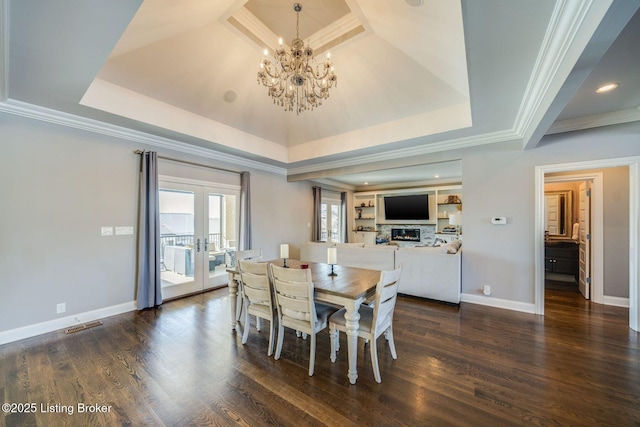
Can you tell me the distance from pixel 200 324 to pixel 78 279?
1.74m

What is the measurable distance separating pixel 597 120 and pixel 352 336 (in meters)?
4.14

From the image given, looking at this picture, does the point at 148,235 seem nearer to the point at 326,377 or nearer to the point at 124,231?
the point at 124,231

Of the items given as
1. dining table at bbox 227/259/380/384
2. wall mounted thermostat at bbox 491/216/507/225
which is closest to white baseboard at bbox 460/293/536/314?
wall mounted thermostat at bbox 491/216/507/225

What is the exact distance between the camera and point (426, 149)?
14.3ft

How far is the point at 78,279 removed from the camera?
11.0ft

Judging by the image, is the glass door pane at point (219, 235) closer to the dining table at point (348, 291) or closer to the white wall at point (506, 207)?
the dining table at point (348, 291)

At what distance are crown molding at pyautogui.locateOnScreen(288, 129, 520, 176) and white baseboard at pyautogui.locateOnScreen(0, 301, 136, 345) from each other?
171 inches

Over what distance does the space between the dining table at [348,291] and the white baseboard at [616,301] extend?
4053 millimetres

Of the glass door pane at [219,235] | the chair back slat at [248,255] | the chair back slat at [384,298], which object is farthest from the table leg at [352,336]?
the glass door pane at [219,235]

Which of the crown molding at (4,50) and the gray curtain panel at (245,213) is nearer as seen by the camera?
the crown molding at (4,50)

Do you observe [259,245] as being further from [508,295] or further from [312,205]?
[508,295]

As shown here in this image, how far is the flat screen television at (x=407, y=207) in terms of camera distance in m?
8.19

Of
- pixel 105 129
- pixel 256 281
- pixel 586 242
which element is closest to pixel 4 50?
pixel 105 129

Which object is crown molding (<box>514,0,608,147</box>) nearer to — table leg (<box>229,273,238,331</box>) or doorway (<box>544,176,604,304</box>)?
doorway (<box>544,176,604,304</box>)
